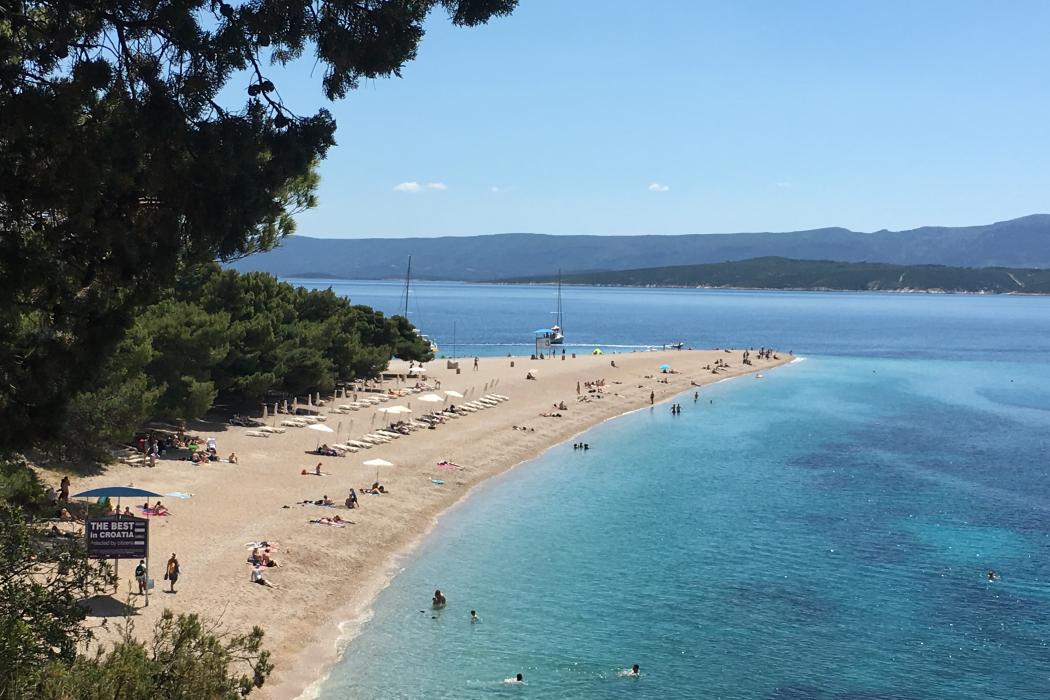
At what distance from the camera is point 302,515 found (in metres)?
29.1

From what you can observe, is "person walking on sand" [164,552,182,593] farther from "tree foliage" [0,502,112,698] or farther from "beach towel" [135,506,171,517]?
"tree foliage" [0,502,112,698]

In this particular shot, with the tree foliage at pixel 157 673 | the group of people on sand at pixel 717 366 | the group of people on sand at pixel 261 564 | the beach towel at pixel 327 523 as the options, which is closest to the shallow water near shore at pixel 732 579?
the beach towel at pixel 327 523

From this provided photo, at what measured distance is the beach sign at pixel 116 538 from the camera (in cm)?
1911

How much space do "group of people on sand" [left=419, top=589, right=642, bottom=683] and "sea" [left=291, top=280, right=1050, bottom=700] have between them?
15 centimetres

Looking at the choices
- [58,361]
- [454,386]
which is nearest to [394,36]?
[58,361]

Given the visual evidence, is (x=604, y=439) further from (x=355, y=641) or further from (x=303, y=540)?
(x=355, y=641)

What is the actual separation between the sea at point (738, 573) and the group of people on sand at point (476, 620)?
0.49 feet

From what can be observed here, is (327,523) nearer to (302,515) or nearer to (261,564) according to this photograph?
(302,515)

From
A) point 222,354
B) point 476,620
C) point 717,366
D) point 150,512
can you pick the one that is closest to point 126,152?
point 476,620

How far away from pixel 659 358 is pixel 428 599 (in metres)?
70.7

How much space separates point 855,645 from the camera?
2231cm

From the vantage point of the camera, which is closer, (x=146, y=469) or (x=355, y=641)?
(x=355, y=641)

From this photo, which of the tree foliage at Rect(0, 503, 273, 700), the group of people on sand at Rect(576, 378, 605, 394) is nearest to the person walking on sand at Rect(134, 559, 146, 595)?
the tree foliage at Rect(0, 503, 273, 700)

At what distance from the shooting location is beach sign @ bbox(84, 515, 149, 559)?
752 inches
